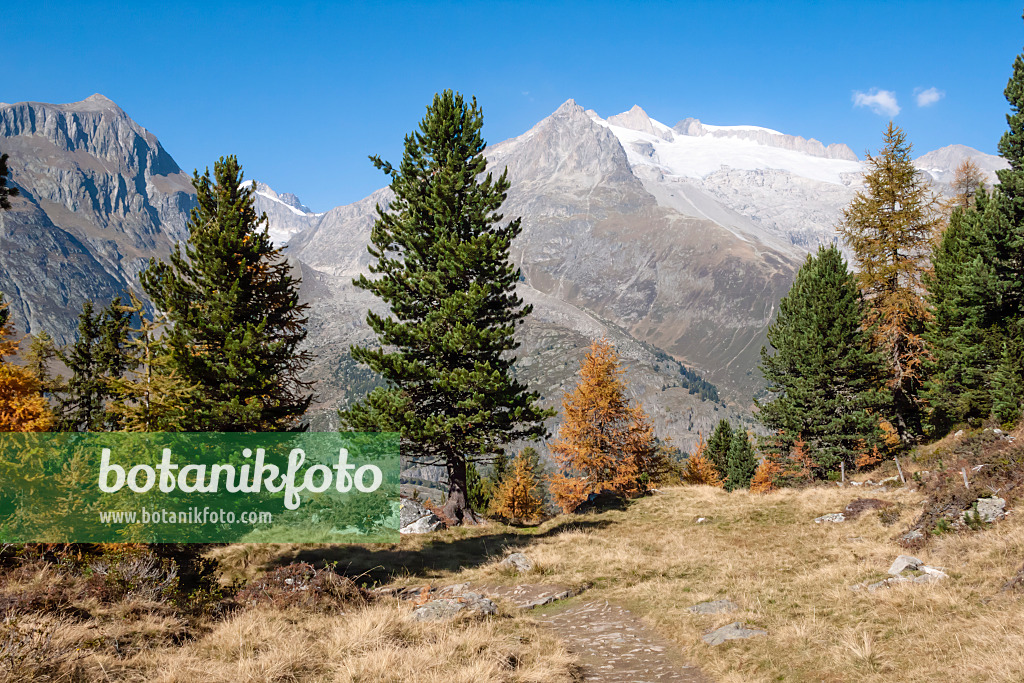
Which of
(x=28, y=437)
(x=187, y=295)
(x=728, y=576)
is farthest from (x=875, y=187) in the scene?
(x=28, y=437)

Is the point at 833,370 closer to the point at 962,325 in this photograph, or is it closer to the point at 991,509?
the point at 962,325

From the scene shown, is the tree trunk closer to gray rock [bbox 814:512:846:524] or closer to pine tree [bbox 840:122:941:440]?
gray rock [bbox 814:512:846:524]

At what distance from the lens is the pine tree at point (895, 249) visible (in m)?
33.5

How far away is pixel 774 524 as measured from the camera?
22.3 metres

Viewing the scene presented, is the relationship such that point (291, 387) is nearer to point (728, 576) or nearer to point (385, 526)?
point (385, 526)

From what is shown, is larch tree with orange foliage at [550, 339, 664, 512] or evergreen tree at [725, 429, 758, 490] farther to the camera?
evergreen tree at [725, 429, 758, 490]

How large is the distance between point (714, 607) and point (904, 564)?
4592mm

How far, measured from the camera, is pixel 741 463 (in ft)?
225

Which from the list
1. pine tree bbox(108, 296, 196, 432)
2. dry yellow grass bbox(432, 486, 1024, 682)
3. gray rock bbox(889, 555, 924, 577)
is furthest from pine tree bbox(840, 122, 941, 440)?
pine tree bbox(108, 296, 196, 432)

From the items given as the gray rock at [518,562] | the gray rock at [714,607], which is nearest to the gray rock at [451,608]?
the gray rock at [714,607]

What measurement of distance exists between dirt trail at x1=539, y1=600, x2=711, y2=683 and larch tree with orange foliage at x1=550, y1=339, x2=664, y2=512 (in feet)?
82.4

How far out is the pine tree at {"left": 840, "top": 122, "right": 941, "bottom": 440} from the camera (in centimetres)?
3347

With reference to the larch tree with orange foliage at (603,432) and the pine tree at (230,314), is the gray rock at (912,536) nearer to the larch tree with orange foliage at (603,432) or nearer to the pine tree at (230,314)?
the pine tree at (230,314)

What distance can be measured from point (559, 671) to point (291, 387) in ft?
71.1
